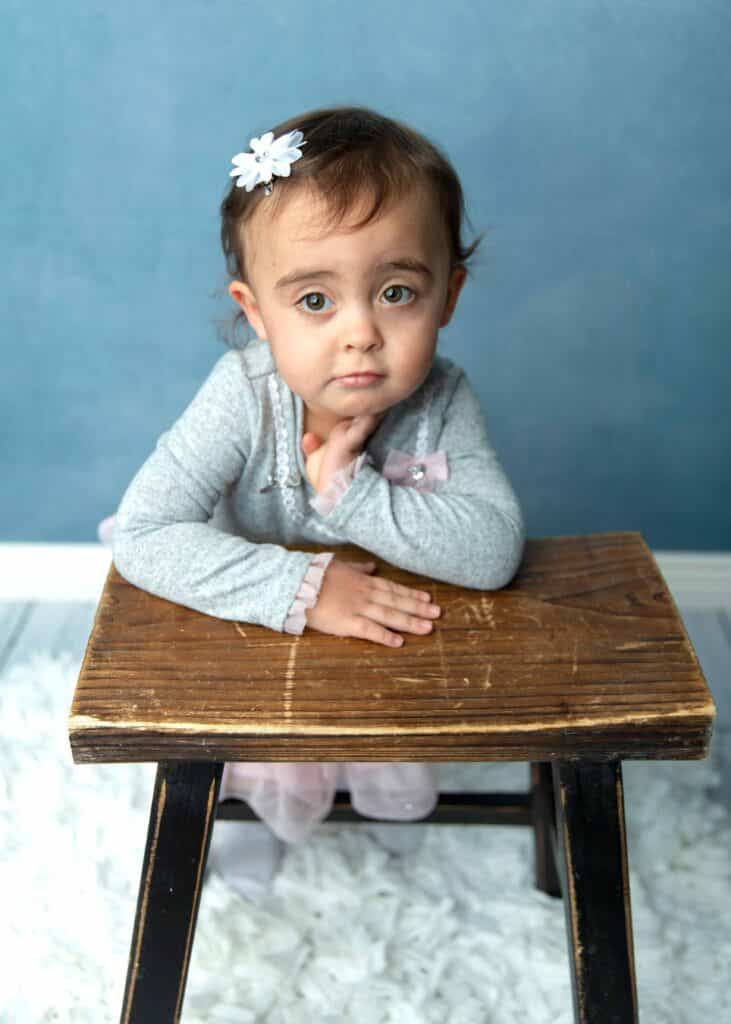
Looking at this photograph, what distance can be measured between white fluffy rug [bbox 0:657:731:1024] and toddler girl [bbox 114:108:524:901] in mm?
430

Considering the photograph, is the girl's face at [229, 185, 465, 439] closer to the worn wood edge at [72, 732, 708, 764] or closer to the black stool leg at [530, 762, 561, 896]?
the worn wood edge at [72, 732, 708, 764]

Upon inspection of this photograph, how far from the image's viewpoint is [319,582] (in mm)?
1014

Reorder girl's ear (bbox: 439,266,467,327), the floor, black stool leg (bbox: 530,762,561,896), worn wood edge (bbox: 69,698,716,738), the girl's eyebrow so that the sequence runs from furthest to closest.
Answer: the floor, black stool leg (bbox: 530,762,561,896), girl's ear (bbox: 439,266,467,327), the girl's eyebrow, worn wood edge (bbox: 69,698,716,738)

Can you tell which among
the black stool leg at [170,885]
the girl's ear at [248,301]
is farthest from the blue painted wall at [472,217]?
the black stool leg at [170,885]

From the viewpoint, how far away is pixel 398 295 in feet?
3.36

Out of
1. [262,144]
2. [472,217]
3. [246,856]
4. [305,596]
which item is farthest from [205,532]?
[472,217]

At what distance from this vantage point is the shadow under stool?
896 mm

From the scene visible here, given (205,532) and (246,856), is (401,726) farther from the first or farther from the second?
(246,856)

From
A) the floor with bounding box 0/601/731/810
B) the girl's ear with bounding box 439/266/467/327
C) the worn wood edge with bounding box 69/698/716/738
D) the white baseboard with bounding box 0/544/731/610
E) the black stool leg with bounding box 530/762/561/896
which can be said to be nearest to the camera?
the worn wood edge with bounding box 69/698/716/738

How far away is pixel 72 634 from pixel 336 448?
847 millimetres

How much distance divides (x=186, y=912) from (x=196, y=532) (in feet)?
1.03

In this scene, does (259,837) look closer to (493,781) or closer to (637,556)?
(493,781)

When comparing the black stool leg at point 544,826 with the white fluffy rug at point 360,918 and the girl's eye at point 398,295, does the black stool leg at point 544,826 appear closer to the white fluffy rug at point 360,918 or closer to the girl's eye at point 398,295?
the white fluffy rug at point 360,918

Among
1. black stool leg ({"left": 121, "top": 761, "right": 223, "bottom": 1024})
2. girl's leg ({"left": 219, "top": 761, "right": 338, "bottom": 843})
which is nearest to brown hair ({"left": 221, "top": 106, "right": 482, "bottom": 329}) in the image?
black stool leg ({"left": 121, "top": 761, "right": 223, "bottom": 1024})
